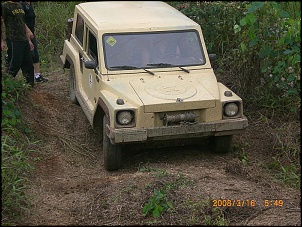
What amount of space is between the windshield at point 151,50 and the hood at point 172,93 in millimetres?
253

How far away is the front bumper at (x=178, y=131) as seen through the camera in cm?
659

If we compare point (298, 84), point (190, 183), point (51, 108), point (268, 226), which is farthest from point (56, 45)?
point (268, 226)

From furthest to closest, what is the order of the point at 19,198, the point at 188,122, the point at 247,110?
the point at 247,110, the point at 188,122, the point at 19,198

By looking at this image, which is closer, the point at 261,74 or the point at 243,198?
the point at 243,198

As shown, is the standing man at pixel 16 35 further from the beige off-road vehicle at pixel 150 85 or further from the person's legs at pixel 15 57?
the beige off-road vehicle at pixel 150 85

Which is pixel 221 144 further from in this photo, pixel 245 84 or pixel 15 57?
pixel 15 57

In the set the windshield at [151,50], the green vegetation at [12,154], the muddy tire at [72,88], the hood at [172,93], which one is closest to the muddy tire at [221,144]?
the hood at [172,93]

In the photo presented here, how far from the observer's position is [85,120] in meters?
8.77

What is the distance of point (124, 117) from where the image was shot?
21.8 ft

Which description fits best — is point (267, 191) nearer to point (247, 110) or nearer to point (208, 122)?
point (208, 122)

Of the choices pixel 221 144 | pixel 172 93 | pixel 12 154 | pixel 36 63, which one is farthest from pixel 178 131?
pixel 36 63

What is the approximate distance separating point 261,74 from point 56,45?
4565 mm

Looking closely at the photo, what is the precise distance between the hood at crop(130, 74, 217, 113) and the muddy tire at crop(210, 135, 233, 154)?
0.55m
